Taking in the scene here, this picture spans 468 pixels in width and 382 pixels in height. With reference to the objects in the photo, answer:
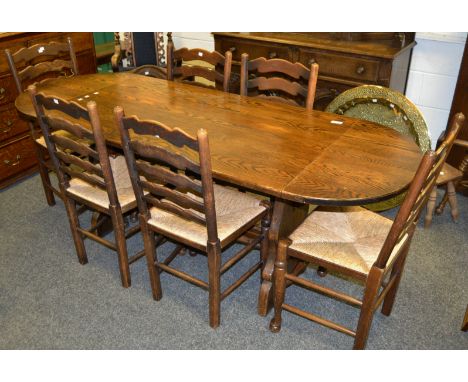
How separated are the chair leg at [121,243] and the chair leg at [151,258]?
157 millimetres

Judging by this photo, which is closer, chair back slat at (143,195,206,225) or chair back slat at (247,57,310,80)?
chair back slat at (143,195,206,225)

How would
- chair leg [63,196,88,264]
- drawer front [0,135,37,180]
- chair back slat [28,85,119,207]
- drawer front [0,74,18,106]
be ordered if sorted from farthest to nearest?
drawer front [0,135,37,180]
drawer front [0,74,18,106]
chair leg [63,196,88,264]
chair back slat [28,85,119,207]

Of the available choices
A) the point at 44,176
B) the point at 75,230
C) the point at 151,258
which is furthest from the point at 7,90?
the point at 151,258

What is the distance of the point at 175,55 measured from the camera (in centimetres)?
289

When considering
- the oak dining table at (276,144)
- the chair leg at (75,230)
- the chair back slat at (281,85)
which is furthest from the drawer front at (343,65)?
the chair leg at (75,230)

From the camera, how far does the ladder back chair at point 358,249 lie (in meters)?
1.68

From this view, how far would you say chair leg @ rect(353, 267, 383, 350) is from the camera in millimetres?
1750

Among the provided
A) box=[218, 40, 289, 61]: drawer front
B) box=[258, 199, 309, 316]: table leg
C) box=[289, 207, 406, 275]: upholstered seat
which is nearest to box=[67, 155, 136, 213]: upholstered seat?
box=[258, 199, 309, 316]: table leg

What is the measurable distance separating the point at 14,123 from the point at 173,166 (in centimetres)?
201

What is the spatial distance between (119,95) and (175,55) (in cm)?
49

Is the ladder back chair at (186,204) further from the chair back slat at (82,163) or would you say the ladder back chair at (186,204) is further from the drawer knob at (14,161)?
the drawer knob at (14,161)

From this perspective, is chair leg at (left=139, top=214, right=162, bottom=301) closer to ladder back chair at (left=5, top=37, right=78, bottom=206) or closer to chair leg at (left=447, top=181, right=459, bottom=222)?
ladder back chair at (left=5, top=37, right=78, bottom=206)

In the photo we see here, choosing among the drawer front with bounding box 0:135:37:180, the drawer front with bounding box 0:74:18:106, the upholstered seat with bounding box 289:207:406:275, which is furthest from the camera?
the drawer front with bounding box 0:135:37:180

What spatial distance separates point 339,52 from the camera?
2.96 m
